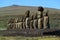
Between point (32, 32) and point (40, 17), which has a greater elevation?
point (40, 17)

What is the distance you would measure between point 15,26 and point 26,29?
3.02m

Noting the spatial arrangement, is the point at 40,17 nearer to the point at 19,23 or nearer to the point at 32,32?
the point at 19,23

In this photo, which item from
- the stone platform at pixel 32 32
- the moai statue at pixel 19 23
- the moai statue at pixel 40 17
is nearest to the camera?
the stone platform at pixel 32 32

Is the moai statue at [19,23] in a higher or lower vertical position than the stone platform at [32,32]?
higher

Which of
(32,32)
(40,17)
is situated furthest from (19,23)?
(32,32)

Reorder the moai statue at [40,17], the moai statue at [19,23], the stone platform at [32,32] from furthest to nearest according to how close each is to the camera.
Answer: the moai statue at [19,23] < the moai statue at [40,17] < the stone platform at [32,32]

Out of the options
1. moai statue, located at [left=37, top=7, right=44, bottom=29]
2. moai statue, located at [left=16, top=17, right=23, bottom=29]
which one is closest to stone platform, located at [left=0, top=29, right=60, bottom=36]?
moai statue, located at [left=16, top=17, right=23, bottom=29]

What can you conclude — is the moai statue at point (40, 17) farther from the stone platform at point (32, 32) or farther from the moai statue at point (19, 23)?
the moai statue at point (19, 23)

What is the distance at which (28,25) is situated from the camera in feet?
131

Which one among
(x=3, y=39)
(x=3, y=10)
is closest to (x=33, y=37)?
(x=3, y=39)

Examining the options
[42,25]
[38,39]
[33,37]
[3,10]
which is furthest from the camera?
[3,10]

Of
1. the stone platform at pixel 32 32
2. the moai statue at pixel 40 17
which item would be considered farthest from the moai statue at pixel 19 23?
the moai statue at pixel 40 17

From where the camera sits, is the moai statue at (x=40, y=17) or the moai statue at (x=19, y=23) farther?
the moai statue at (x=19, y=23)

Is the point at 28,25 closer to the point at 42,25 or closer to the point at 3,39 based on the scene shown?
the point at 42,25
